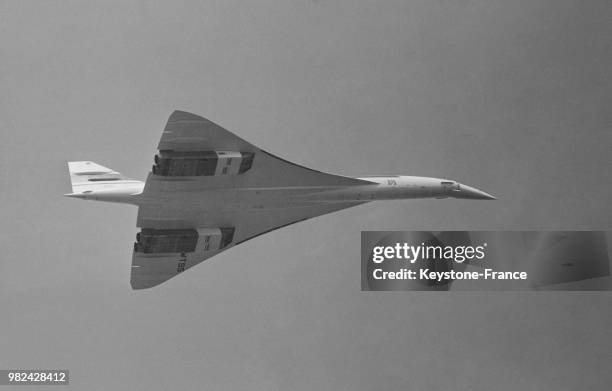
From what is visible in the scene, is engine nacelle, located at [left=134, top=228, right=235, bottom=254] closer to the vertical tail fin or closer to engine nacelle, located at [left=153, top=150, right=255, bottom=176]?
the vertical tail fin

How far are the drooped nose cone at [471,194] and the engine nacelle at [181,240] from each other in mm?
5778

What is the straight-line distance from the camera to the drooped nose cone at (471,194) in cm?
2272

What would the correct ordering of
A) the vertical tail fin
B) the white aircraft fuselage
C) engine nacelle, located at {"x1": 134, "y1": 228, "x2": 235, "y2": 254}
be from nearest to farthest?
→ the white aircraft fuselage
the vertical tail fin
engine nacelle, located at {"x1": 134, "y1": 228, "x2": 235, "y2": 254}

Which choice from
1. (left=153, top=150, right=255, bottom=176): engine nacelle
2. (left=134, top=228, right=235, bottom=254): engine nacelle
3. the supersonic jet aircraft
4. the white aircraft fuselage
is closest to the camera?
(left=153, top=150, right=255, bottom=176): engine nacelle

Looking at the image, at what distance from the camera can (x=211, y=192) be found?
20844mm

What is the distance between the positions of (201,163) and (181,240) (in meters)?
2.89

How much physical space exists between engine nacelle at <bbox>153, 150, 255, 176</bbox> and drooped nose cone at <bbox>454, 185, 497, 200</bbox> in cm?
559

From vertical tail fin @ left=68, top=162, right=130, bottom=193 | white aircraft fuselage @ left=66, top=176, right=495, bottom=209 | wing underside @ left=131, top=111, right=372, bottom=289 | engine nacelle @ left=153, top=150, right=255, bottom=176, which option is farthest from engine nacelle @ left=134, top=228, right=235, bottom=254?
engine nacelle @ left=153, top=150, right=255, bottom=176

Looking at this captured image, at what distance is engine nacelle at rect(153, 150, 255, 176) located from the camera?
19.6m

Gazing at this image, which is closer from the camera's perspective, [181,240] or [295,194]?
[295,194]

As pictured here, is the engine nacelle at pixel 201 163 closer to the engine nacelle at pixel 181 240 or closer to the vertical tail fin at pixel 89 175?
the vertical tail fin at pixel 89 175

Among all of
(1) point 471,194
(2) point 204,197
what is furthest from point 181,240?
(1) point 471,194

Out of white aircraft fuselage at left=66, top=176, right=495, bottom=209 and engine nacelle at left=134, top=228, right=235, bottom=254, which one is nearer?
white aircraft fuselage at left=66, top=176, right=495, bottom=209

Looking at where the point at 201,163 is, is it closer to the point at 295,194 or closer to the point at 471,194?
the point at 295,194
